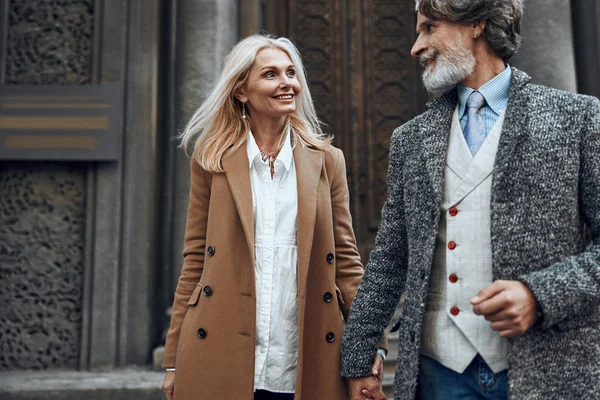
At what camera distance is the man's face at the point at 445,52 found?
5.94 feet

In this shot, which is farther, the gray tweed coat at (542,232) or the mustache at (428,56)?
the mustache at (428,56)

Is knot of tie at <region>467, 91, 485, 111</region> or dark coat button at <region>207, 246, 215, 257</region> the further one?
dark coat button at <region>207, 246, 215, 257</region>

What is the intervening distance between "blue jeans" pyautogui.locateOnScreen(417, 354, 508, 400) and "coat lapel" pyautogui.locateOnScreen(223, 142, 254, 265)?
0.79 m

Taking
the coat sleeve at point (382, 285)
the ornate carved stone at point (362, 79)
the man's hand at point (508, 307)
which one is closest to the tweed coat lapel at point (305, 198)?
the coat sleeve at point (382, 285)

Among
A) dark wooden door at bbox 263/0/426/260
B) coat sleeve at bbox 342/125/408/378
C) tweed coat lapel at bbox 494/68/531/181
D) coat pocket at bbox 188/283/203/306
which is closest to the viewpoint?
tweed coat lapel at bbox 494/68/531/181

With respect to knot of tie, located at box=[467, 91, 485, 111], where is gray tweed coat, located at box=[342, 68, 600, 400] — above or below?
below

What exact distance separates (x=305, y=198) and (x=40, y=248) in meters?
3.00

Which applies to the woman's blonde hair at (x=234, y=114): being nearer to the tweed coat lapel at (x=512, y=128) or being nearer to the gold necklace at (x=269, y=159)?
the gold necklace at (x=269, y=159)

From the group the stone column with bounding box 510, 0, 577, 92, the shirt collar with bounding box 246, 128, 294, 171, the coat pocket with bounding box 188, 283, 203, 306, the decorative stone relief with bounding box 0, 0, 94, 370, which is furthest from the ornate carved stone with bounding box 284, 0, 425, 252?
the coat pocket with bounding box 188, 283, 203, 306

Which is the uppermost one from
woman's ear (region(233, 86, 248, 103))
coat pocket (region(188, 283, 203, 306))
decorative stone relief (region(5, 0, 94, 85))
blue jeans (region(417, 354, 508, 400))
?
decorative stone relief (region(5, 0, 94, 85))

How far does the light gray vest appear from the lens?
1.63m

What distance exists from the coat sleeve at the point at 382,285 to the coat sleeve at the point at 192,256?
0.73 metres

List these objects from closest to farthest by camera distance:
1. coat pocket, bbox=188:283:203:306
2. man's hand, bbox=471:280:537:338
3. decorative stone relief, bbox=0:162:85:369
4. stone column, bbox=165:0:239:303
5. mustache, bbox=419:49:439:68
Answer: man's hand, bbox=471:280:537:338
mustache, bbox=419:49:439:68
coat pocket, bbox=188:283:203:306
decorative stone relief, bbox=0:162:85:369
stone column, bbox=165:0:239:303

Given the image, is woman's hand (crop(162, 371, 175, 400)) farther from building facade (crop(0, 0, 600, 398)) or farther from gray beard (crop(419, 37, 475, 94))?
building facade (crop(0, 0, 600, 398))
